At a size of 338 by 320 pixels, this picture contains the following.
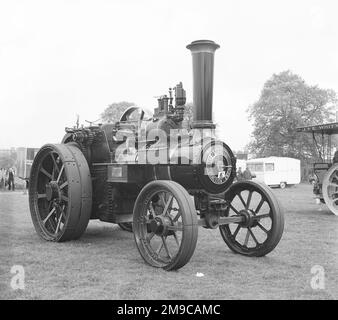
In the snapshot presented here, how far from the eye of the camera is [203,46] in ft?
16.3

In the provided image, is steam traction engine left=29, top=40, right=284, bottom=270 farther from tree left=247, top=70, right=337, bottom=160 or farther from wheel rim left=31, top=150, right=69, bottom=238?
tree left=247, top=70, right=337, bottom=160

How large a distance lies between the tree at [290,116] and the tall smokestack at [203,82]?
31.3 m

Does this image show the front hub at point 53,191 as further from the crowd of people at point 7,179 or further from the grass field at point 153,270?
the crowd of people at point 7,179

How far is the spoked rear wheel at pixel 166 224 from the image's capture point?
421 cm

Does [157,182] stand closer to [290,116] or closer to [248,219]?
[248,219]

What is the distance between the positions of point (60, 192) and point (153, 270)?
2117mm

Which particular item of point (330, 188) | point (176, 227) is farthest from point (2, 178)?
point (176, 227)

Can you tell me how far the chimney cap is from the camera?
4.95 metres

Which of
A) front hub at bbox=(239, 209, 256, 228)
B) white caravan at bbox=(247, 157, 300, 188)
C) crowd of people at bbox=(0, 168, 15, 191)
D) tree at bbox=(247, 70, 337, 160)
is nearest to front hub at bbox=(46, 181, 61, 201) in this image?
front hub at bbox=(239, 209, 256, 228)

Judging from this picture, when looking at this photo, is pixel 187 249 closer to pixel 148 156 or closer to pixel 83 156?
pixel 148 156

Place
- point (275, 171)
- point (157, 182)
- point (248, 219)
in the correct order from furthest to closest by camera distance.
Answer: point (275, 171) < point (248, 219) < point (157, 182)

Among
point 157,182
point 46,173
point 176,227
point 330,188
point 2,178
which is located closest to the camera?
point 176,227

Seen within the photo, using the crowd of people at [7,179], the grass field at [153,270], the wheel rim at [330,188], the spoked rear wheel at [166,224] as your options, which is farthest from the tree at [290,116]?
the spoked rear wheel at [166,224]
